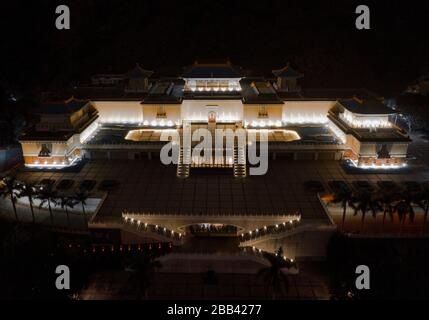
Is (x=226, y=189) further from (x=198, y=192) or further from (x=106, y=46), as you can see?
(x=106, y=46)

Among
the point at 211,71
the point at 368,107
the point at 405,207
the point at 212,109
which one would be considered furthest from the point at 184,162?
the point at 405,207

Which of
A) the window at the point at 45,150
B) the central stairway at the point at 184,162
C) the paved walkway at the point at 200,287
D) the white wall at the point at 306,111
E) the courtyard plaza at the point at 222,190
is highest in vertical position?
the white wall at the point at 306,111

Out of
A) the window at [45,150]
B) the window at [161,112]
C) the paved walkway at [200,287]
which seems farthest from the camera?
the window at [161,112]

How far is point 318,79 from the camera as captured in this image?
3425 inches

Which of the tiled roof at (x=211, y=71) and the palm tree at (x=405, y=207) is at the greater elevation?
the tiled roof at (x=211, y=71)

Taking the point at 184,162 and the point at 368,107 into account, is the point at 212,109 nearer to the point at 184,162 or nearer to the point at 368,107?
the point at 184,162

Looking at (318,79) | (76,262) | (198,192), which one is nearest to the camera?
(76,262)

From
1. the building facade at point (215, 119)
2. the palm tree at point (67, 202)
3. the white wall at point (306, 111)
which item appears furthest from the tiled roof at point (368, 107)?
the palm tree at point (67, 202)

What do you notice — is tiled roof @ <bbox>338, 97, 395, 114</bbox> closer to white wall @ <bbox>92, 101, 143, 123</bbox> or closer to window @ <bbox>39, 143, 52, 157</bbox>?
white wall @ <bbox>92, 101, 143, 123</bbox>

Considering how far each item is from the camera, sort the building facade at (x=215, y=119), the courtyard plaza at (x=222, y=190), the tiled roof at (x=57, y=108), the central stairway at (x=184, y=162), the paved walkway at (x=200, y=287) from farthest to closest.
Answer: the tiled roof at (x=57, y=108)
the building facade at (x=215, y=119)
the central stairway at (x=184, y=162)
the courtyard plaza at (x=222, y=190)
the paved walkway at (x=200, y=287)

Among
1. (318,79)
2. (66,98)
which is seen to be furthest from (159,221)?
(318,79)

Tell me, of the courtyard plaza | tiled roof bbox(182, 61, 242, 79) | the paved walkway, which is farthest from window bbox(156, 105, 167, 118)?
the paved walkway

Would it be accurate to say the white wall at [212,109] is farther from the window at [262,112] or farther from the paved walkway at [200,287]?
the paved walkway at [200,287]

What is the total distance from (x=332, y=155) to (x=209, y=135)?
52.8 feet
